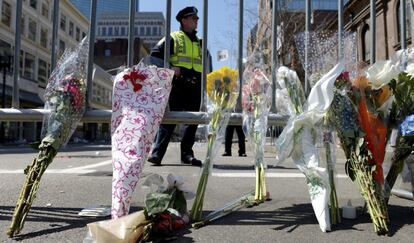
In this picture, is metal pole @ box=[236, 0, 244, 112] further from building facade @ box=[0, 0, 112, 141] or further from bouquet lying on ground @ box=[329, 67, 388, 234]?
building facade @ box=[0, 0, 112, 141]

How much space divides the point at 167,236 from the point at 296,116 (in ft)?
3.46

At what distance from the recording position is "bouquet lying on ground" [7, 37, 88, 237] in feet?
7.85

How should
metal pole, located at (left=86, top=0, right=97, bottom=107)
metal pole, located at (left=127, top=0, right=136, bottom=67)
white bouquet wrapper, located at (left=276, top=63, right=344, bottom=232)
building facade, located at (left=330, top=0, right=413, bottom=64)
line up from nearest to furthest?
white bouquet wrapper, located at (left=276, top=63, right=344, bottom=232) < metal pole, located at (left=86, top=0, right=97, bottom=107) < metal pole, located at (left=127, top=0, right=136, bottom=67) < building facade, located at (left=330, top=0, right=413, bottom=64)

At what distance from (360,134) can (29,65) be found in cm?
4080

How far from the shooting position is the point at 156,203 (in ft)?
7.12

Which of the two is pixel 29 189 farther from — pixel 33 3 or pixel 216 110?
pixel 33 3

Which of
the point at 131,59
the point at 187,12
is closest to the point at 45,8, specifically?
the point at 187,12

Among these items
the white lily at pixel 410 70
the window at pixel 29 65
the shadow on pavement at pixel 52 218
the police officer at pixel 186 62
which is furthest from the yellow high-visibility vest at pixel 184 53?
the window at pixel 29 65

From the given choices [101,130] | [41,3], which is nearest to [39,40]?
[41,3]

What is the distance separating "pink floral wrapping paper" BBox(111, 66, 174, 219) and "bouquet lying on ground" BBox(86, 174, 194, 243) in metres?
0.17

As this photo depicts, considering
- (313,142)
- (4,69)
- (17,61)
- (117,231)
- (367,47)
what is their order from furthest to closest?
(4,69), (367,47), (17,61), (313,142), (117,231)

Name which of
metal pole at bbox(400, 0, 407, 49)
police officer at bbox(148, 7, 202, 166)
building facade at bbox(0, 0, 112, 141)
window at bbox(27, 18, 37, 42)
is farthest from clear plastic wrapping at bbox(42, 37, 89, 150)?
window at bbox(27, 18, 37, 42)

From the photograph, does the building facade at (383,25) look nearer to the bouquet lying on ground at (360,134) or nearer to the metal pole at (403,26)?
the metal pole at (403,26)

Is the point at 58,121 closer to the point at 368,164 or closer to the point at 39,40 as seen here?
the point at 368,164
